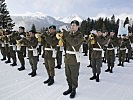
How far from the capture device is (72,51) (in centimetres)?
712

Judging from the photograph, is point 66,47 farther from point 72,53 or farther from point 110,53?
point 110,53

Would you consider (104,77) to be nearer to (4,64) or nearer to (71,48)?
(71,48)

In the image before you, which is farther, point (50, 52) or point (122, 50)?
point (122, 50)

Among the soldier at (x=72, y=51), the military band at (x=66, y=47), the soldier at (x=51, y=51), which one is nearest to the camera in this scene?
the soldier at (x=72, y=51)

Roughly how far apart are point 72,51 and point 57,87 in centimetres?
172

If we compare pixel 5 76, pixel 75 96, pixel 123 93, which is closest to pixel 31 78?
pixel 5 76

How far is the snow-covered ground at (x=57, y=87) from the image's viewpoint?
717 cm

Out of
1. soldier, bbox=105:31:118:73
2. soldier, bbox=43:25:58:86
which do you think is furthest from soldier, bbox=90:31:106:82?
soldier, bbox=105:31:118:73

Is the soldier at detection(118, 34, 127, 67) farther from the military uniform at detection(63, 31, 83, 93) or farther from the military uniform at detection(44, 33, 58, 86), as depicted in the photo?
the military uniform at detection(63, 31, 83, 93)

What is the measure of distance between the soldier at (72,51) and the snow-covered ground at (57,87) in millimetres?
513

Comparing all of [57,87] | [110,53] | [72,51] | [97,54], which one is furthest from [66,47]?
[110,53]

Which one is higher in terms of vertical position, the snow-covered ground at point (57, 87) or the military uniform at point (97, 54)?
the military uniform at point (97, 54)

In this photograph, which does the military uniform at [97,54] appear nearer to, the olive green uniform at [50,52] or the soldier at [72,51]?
the olive green uniform at [50,52]

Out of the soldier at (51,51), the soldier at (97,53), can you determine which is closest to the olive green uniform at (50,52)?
the soldier at (51,51)
